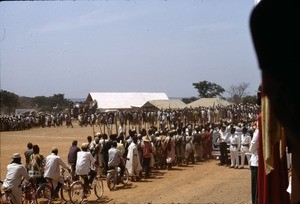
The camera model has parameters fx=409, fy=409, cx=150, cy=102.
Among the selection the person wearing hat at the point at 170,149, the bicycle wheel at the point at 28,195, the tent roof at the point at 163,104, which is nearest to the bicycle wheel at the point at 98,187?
the bicycle wheel at the point at 28,195

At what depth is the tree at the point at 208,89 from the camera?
262 ft

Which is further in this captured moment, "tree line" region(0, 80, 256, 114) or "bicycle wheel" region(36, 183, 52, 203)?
"tree line" region(0, 80, 256, 114)

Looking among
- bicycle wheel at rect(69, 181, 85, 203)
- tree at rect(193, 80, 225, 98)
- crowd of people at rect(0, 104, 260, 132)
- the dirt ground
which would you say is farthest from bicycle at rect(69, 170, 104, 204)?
tree at rect(193, 80, 225, 98)

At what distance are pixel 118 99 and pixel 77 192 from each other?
1815 inches

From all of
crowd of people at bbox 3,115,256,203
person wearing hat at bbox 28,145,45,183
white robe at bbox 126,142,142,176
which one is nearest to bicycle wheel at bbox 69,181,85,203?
Result: crowd of people at bbox 3,115,256,203

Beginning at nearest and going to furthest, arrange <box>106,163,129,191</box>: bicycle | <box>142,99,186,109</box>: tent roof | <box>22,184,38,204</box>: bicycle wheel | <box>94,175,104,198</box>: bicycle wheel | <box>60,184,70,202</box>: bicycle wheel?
<box>22,184,38,204</box>: bicycle wheel → <box>60,184,70,202</box>: bicycle wheel → <box>94,175,104,198</box>: bicycle wheel → <box>106,163,129,191</box>: bicycle → <box>142,99,186,109</box>: tent roof

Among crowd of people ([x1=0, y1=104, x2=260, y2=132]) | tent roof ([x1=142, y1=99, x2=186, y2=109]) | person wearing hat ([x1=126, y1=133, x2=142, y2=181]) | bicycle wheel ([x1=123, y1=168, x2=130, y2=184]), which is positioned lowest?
bicycle wheel ([x1=123, y1=168, x2=130, y2=184])

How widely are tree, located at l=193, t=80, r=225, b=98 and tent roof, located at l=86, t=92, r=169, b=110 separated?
18.4m

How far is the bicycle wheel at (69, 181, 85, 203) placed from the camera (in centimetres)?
1209

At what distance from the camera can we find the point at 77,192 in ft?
40.2

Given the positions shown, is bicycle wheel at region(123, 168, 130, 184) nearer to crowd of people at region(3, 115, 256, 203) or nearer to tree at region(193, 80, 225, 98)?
crowd of people at region(3, 115, 256, 203)

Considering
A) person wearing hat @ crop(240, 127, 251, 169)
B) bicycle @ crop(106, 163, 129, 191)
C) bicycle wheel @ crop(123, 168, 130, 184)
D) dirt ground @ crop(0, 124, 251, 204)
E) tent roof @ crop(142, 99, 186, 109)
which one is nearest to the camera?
dirt ground @ crop(0, 124, 251, 204)

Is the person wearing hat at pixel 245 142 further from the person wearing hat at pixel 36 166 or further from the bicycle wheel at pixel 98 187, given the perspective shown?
the person wearing hat at pixel 36 166

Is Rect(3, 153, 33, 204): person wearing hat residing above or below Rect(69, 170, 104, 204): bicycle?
above
